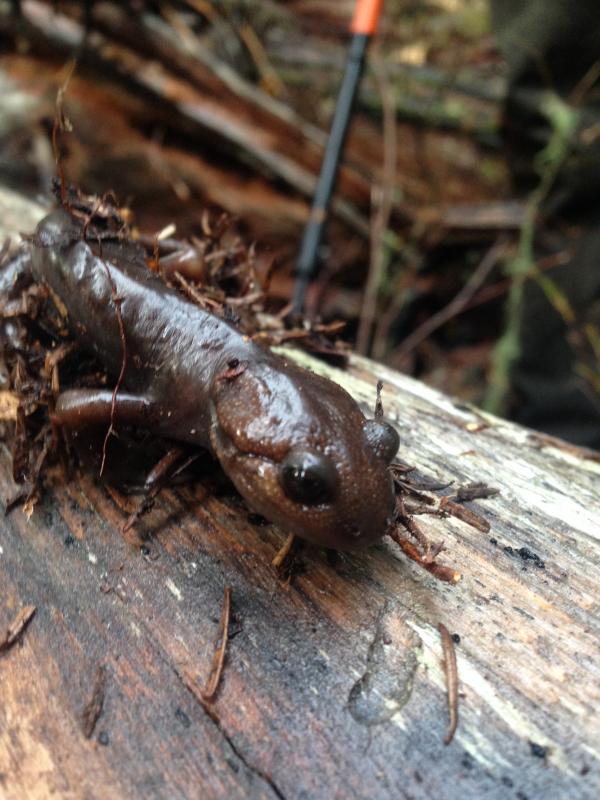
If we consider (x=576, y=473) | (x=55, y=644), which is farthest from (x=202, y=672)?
(x=576, y=473)

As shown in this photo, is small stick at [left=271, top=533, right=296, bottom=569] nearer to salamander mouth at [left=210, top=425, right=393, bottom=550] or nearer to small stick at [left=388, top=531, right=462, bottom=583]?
salamander mouth at [left=210, top=425, right=393, bottom=550]

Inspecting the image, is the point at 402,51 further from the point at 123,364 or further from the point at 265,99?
the point at 123,364

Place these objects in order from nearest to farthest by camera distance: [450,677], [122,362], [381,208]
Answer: [450,677], [122,362], [381,208]

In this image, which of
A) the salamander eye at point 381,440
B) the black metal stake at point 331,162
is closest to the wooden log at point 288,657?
the salamander eye at point 381,440

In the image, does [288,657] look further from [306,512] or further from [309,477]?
[309,477]

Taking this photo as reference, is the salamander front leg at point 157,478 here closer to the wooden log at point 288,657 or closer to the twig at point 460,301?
the wooden log at point 288,657

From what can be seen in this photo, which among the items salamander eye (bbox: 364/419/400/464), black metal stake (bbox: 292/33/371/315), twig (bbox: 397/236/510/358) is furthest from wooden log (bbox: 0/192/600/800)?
twig (bbox: 397/236/510/358)

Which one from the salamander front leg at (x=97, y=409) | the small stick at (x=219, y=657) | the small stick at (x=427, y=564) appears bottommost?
the small stick at (x=219, y=657)

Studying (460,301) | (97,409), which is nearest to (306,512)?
(97,409)
